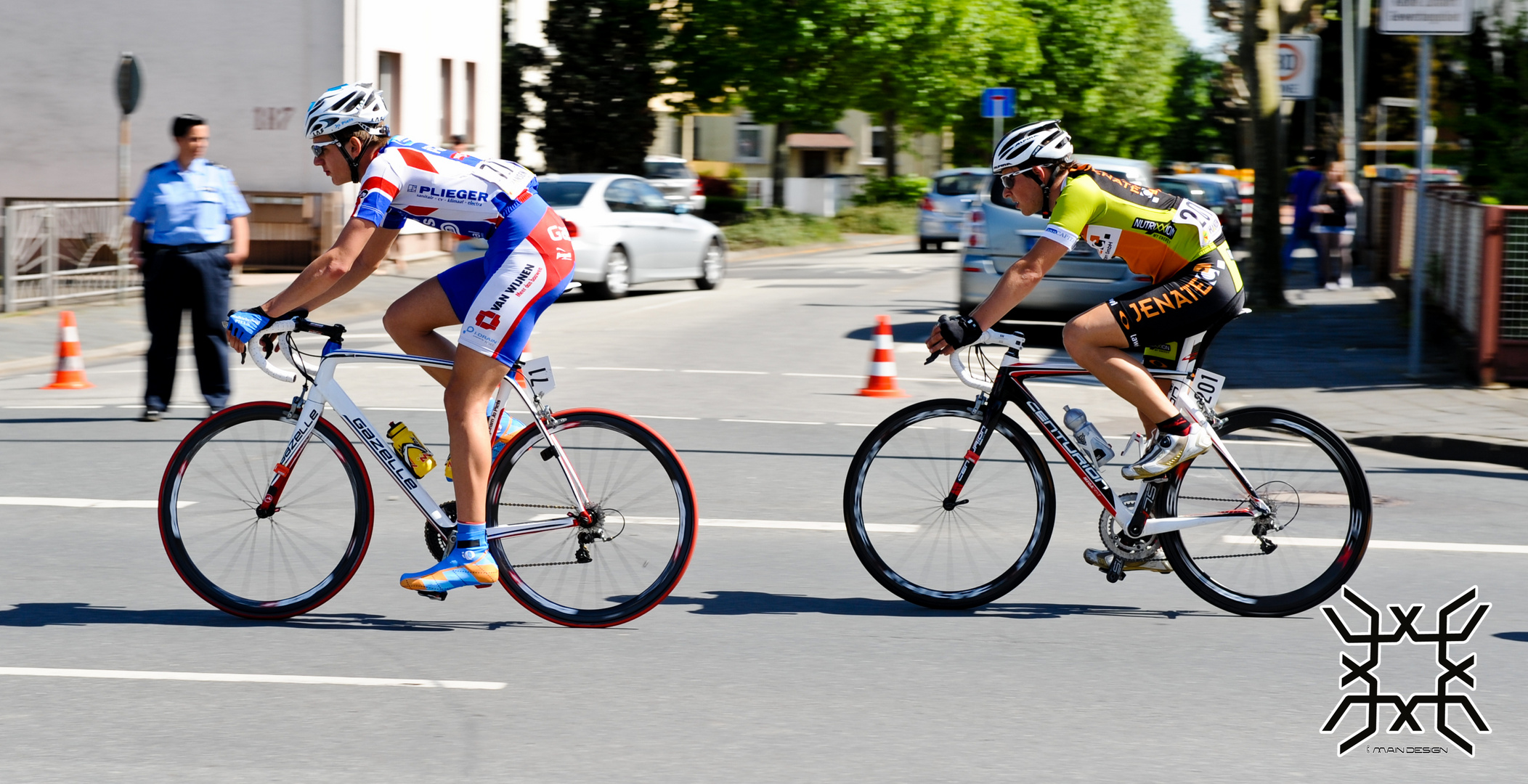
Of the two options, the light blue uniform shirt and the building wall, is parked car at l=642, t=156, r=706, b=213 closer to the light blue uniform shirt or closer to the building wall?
the building wall

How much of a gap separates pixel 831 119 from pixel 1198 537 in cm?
3744

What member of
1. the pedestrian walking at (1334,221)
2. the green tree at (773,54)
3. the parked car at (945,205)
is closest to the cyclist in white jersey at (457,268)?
the pedestrian walking at (1334,221)

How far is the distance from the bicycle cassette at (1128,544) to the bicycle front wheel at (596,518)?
1.53m

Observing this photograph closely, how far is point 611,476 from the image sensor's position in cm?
574

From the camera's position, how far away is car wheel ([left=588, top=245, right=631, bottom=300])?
71.0 ft

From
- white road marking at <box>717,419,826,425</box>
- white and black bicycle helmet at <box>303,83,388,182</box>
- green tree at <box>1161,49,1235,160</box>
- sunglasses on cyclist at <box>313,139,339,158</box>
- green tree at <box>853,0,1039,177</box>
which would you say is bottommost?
white road marking at <box>717,419,826,425</box>

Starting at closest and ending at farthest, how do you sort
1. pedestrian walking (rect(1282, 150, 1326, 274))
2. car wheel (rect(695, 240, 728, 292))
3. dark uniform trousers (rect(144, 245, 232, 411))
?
dark uniform trousers (rect(144, 245, 232, 411)) → pedestrian walking (rect(1282, 150, 1326, 274)) → car wheel (rect(695, 240, 728, 292))

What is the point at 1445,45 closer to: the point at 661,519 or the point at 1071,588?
the point at 1071,588

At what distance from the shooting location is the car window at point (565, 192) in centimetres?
2144

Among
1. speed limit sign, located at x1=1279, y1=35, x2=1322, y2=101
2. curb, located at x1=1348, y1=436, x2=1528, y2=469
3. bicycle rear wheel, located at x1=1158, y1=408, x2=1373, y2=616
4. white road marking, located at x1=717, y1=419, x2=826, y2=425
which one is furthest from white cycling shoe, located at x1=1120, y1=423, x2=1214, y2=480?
speed limit sign, located at x1=1279, y1=35, x2=1322, y2=101

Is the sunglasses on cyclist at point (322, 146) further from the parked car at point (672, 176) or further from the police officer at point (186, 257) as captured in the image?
the parked car at point (672, 176)

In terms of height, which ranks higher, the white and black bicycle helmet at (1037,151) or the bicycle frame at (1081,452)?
the white and black bicycle helmet at (1037,151)

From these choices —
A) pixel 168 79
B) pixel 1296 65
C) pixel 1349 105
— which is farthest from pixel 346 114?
pixel 1349 105

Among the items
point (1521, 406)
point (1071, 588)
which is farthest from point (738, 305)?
point (1071, 588)
